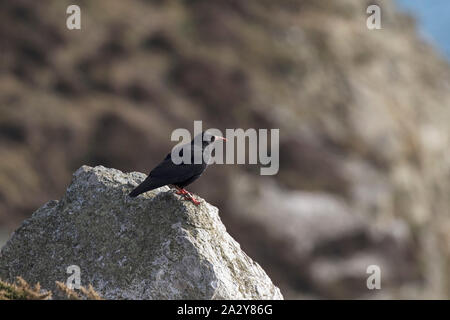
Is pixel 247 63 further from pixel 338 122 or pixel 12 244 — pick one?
pixel 12 244

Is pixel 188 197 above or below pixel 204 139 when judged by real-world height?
below

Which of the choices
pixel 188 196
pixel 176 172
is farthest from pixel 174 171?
pixel 188 196

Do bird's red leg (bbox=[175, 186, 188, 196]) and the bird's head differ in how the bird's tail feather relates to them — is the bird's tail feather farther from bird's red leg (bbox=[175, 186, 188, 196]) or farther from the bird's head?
the bird's head

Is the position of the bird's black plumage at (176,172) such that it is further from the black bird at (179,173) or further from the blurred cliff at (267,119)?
the blurred cliff at (267,119)

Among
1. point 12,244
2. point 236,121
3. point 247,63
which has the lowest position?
point 12,244

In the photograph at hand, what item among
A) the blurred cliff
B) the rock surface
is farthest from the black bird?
the blurred cliff

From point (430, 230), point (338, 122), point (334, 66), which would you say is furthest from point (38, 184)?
point (430, 230)

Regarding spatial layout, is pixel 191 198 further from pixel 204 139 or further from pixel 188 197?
pixel 204 139
